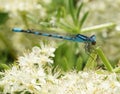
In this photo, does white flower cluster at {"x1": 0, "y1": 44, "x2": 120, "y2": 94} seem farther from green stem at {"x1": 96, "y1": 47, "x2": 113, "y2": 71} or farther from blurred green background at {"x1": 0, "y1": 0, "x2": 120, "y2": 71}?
blurred green background at {"x1": 0, "y1": 0, "x2": 120, "y2": 71}

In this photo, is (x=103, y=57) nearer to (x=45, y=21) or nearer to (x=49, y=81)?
(x=49, y=81)

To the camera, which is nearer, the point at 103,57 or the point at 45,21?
the point at 103,57

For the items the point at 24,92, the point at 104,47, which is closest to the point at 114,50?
the point at 104,47

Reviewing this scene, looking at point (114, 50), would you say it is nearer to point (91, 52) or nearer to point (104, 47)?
point (104, 47)

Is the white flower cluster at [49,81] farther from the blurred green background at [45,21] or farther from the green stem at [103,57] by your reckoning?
the blurred green background at [45,21]

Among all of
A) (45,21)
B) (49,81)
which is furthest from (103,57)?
(45,21)

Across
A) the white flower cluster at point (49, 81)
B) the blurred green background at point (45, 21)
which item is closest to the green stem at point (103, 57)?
the white flower cluster at point (49, 81)
